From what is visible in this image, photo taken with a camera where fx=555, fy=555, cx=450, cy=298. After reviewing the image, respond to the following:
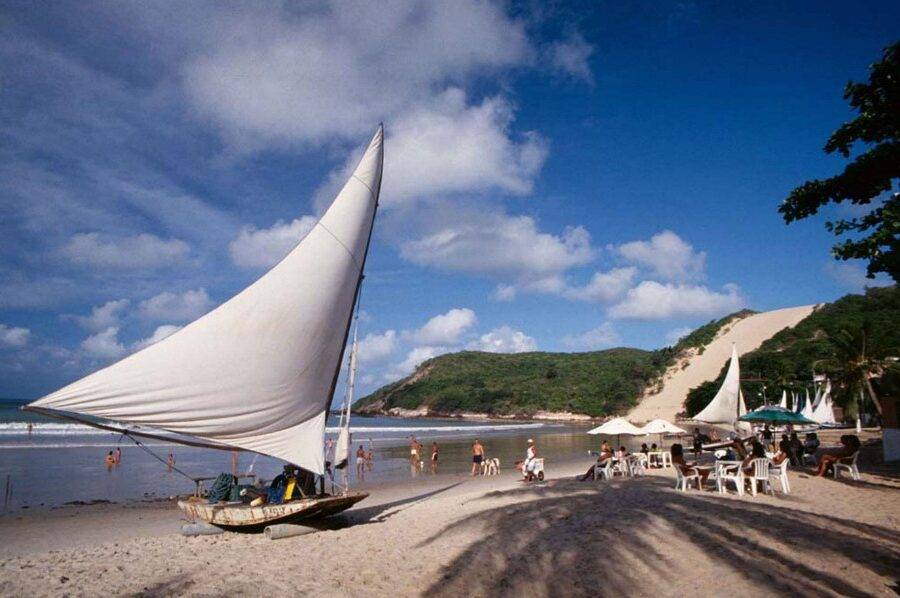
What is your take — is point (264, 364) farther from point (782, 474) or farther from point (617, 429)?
point (617, 429)

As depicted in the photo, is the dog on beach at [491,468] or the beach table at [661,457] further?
the dog on beach at [491,468]

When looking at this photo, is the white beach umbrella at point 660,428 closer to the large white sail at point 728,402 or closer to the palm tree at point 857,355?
the large white sail at point 728,402

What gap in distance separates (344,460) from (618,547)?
456 centimetres

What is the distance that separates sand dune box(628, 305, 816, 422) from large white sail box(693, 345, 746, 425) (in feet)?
169

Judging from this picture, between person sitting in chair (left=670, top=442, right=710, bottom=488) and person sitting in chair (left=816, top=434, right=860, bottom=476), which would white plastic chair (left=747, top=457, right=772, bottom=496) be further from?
person sitting in chair (left=816, top=434, right=860, bottom=476)

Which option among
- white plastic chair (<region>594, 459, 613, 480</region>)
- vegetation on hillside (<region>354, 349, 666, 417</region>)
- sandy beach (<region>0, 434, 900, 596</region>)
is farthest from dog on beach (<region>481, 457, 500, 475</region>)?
vegetation on hillside (<region>354, 349, 666, 417</region>)

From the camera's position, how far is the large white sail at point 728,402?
20509 millimetres

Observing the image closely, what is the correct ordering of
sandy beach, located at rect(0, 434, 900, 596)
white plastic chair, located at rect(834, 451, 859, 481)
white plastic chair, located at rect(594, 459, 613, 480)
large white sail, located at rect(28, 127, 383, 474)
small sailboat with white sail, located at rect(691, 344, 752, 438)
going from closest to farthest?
sandy beach, located at rect(0, 434, 900, 596)
large white sail, located at rect(28, 127, 383, 474)
white plastic chair, located at rect(834, 451, 859, 481)
white plastic chair, located at rect(594, 459, 613, 480)
small sailboat with white sail, located at rect(691, 344, 752, 438)

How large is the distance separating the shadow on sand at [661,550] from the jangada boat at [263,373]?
3.01 metres

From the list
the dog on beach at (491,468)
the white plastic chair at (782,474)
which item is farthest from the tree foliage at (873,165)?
the dog on beach at (491,468)

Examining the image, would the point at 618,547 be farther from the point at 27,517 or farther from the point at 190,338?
the point at 27,517

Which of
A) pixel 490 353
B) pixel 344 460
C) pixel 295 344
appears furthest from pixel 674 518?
pixel 490 353

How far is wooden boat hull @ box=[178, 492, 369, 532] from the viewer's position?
30.4ft

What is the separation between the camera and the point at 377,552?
8.43 metres
